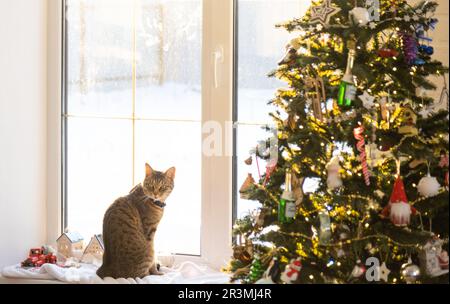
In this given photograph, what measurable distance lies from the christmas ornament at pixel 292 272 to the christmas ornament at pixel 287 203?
13 cm

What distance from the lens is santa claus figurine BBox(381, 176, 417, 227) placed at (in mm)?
2029

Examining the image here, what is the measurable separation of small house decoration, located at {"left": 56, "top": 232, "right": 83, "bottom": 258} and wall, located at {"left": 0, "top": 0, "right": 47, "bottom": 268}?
143 mm

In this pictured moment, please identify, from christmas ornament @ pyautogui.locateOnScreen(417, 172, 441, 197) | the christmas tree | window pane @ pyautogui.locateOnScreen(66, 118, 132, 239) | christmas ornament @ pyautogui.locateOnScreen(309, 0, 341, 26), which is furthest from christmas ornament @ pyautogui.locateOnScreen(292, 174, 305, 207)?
window pane @ pyautogui.locateOnScreen(66, 118, 132, 239)

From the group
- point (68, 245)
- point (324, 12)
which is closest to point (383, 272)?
point (324, 12)

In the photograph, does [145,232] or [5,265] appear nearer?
[145,232]

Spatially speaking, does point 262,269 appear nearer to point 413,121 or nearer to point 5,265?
point 413,121

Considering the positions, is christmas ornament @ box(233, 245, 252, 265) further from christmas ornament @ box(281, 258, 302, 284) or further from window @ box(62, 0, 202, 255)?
window @ box(62, 0, 202, 255)

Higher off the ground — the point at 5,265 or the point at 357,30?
the point at 357,30

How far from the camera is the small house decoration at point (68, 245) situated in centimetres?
316

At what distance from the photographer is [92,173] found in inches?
128

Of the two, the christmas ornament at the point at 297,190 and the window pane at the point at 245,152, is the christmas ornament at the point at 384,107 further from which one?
the window pane at the point at 245,152

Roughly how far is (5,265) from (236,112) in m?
1.13

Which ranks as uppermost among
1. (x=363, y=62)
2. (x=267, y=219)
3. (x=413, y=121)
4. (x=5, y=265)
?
(x=363, y=62)
